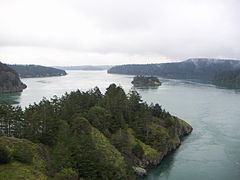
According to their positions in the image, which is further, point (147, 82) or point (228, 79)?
point (228, 79)

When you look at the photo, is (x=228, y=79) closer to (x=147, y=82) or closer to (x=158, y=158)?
(x=147, y=82)

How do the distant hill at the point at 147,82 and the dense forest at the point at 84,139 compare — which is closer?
the dense forest at the point at 84,139

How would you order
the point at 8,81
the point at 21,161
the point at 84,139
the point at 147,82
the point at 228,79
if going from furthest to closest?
the point at 228,79
the point at 147,82
the point at 8,81
the point at 84,139
the point at 21,161

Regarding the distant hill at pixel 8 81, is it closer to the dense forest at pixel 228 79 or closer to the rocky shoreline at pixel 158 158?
the rocky shoreline at pixel 158 158

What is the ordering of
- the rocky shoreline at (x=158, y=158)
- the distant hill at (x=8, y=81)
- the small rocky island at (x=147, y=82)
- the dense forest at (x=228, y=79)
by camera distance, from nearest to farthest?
the rocky shoreline at (x=158, y=158) → the distant hill at (x=8, y=81) → the small rocky island at (x=147, y=82) → the dense forest at (x=228, y=79)

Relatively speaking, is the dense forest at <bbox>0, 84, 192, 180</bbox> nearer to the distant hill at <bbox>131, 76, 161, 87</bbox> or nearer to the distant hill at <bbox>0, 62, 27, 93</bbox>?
the distant hill at <bbox>0, 62, 27, 93</bbox>

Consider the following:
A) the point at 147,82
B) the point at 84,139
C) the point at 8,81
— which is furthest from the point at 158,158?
the point at 147,82

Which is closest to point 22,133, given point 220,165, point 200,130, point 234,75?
point 220,165

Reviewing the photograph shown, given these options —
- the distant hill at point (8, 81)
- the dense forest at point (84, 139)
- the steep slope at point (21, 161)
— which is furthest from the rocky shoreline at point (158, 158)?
the distant hill at point (8, 81)
